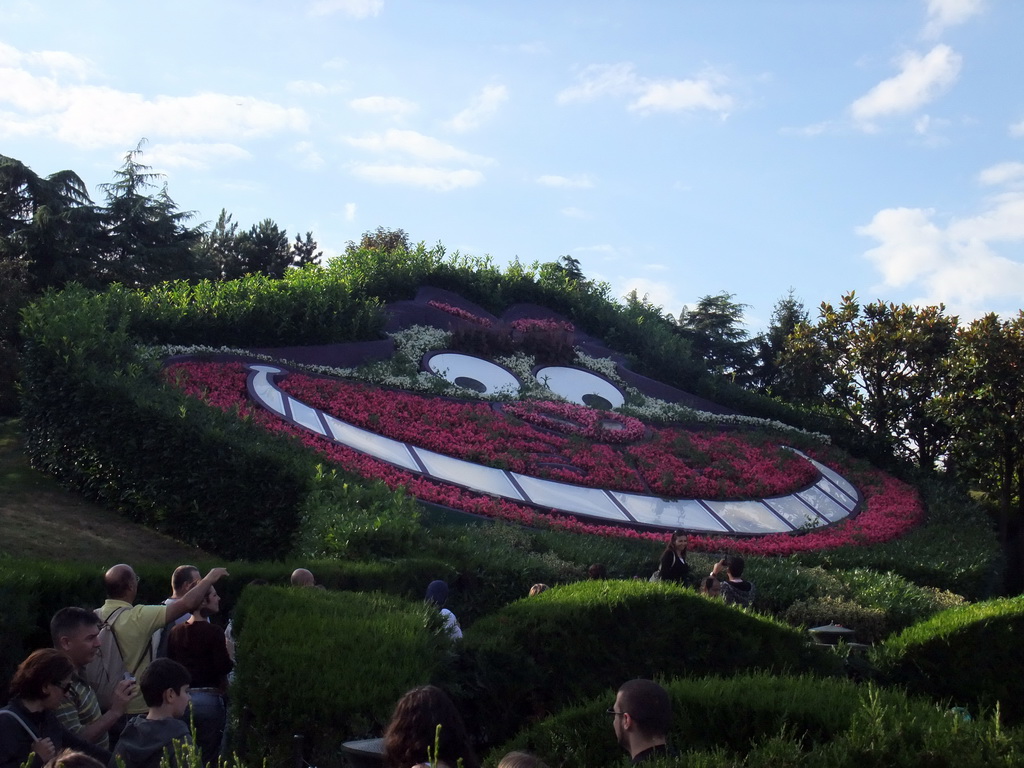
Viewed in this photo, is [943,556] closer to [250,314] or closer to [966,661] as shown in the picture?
[966,661]

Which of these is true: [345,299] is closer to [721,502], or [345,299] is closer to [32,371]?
[32,371]

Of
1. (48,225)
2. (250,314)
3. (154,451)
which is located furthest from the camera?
(48,225)

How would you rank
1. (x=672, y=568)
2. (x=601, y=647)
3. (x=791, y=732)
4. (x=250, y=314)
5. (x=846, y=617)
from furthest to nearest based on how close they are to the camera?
(x=250, y=314), (x=846, y=617), (x=672, y=568), (x=601, y=647), (x=791, y=732)

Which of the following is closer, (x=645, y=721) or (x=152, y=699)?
(x=645, y=721)

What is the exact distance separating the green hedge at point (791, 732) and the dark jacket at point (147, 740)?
1.17m

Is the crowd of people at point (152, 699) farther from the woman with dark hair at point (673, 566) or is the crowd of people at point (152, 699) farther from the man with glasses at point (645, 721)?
the woman with dark hair at point (673, 566)

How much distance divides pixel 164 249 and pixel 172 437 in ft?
68.5

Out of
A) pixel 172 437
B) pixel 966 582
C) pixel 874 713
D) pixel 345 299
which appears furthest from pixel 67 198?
pixel 874 713

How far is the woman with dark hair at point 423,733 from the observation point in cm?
289

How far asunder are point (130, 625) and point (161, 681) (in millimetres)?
1167

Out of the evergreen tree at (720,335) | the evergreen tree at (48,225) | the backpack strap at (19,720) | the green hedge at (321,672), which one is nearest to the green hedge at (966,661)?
the green hedge at (321,672)

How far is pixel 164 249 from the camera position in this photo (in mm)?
29281

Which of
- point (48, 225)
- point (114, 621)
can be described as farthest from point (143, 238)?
point (114, 621)

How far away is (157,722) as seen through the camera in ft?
11.5
